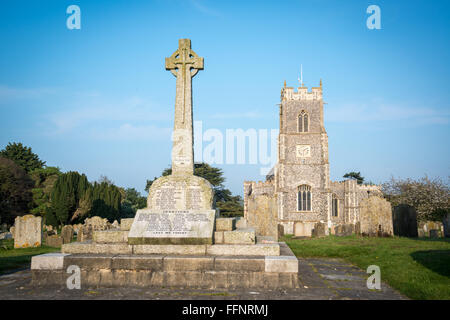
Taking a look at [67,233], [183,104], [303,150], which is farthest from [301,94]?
[183,104]

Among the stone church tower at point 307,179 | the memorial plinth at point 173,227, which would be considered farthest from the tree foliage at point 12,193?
the memorial plinth at point 173,227

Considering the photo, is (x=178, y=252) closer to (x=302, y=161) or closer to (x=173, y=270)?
(x=173, y=270)

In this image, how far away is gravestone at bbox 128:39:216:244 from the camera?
248 inches

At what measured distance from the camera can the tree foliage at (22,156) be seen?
4959 centimetres

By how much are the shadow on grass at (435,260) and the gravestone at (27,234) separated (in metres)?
13.8

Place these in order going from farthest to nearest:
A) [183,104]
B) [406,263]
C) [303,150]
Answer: [303,150], [183,104], [406,263]

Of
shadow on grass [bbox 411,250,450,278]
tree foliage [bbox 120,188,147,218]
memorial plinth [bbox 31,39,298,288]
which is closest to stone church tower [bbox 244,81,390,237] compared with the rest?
tree foliage [bbox 120,188,147,218]

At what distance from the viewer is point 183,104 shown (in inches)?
313

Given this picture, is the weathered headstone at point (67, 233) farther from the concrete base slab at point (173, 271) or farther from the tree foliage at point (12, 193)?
the tree foliage at point (12, 193)

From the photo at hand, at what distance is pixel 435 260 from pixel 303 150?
112 ft
